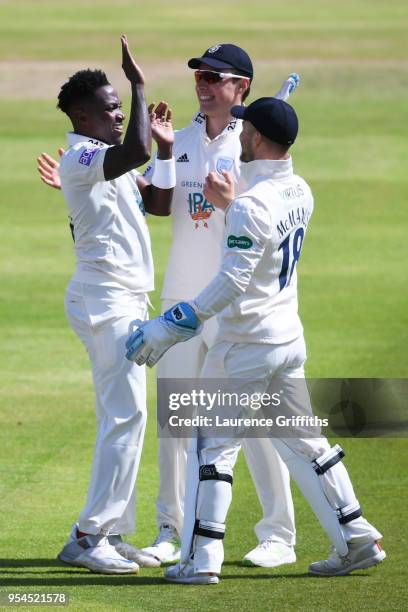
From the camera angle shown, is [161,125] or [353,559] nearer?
[353,559]

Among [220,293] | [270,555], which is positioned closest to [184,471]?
[270,555]

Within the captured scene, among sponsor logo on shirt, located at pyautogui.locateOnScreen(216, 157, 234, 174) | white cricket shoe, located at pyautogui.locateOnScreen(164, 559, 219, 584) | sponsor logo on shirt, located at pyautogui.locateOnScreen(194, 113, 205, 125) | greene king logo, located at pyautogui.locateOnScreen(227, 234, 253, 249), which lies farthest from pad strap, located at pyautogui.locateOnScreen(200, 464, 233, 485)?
sponsor logo on shirt, located at pyautogui.locateOnScreen(194, 113, 205, 125)

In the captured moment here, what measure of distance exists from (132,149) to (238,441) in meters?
1.24

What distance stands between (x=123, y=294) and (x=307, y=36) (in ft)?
81.3

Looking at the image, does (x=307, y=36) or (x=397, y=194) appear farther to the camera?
(x=307, y=36)

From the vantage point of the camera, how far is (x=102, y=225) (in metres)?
6.03

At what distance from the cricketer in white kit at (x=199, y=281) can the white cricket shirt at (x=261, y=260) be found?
67cm

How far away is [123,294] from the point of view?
238 inches

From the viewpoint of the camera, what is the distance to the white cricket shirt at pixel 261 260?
5500 millimetres

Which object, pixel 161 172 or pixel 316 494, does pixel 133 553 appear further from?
pixel 161 172

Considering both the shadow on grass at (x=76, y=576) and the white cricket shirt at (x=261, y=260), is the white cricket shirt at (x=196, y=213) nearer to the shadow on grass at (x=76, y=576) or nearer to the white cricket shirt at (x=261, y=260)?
the white cricket shirt at (x=261, y=260)

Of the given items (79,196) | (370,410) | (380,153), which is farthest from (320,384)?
(380,153)

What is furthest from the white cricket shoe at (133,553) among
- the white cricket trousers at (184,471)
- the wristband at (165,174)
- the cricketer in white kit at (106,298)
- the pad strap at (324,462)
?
the wristband at (165,174)

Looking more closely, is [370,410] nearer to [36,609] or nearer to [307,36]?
[36,609]
